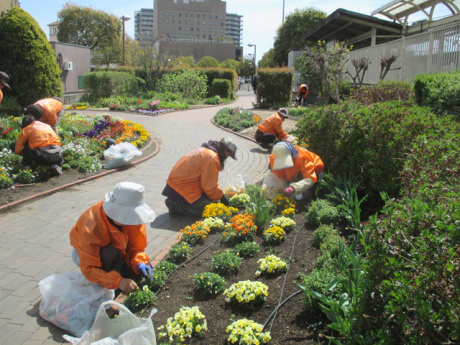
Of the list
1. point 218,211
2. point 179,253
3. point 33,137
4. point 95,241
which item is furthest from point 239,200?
point 33,137

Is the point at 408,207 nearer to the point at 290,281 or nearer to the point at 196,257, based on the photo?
the point at 290,281

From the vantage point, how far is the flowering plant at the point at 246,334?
2.68 metres

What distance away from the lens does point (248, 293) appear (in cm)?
322

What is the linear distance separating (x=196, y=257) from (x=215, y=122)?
1174 centimetres

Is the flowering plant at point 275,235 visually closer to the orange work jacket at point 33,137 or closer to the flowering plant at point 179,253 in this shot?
the flowering plant at point 179,253

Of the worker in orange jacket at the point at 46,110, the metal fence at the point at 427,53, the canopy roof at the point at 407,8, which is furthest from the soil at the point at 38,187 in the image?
the canopy roof at the point at 407,8

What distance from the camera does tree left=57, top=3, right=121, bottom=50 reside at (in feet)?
A: 157

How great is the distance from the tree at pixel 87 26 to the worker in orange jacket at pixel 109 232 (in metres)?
49.6

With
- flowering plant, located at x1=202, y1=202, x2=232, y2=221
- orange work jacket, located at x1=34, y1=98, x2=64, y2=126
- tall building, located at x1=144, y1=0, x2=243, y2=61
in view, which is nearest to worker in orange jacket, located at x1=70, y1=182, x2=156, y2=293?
flowering plant, located at x1=202, y1=202, x2=232, y2=221

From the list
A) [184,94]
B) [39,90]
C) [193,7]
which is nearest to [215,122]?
[39,90]

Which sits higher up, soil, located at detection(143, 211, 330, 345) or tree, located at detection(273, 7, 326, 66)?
tree, located at detection(273, 7, 326, 66)

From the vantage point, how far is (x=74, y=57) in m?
25.7

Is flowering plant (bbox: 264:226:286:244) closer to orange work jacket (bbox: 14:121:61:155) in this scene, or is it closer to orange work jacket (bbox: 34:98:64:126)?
orange work jacket (bbox: 14:121:61:155)

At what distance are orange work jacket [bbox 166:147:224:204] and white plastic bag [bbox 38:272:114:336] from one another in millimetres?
2418
